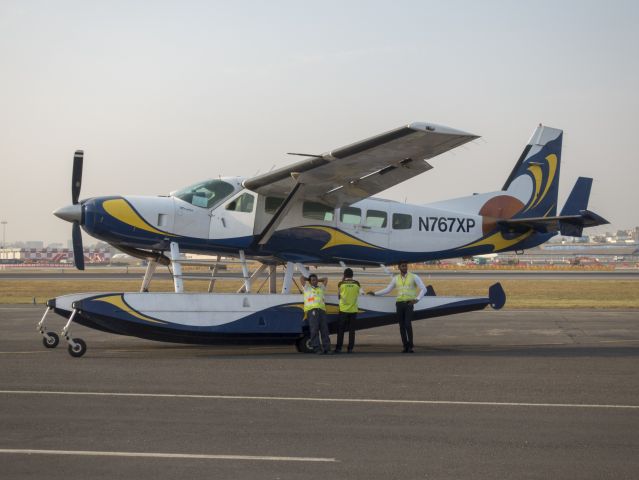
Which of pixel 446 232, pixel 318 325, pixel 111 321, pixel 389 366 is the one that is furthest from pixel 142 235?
pixel 446 232

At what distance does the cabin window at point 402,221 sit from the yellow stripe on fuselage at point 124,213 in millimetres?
5633

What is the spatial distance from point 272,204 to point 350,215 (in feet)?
6.18

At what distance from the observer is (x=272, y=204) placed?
56.4ft

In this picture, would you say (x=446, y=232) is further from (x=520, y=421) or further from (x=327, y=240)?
(x=520, y=421)

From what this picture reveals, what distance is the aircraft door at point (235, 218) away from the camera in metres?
16.8

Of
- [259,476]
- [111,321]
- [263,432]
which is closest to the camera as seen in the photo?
[259,476]

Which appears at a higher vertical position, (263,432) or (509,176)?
(509,176)

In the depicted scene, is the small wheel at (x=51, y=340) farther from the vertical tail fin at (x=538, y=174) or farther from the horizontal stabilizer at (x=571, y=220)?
the vertical tail fin at (x=538, y=174)

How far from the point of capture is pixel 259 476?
6215 mm

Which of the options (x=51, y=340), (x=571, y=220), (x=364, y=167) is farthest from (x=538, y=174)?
(x=51, y=340)

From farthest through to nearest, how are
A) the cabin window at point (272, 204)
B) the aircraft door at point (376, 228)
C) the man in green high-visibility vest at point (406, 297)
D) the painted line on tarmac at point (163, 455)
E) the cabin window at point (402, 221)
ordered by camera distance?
the cabin window at point (402, 221), the aircraft door at point (376, 228), the cabin window at point (272, 204), the man in green high-visibility vest at point (406, 297), the painted line on tarmac at point (163, 455)

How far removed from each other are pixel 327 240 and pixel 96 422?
999 cm

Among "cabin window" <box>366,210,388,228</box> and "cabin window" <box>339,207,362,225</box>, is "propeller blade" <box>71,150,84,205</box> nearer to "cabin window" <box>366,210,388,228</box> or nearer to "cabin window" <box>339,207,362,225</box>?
"cabin window" <box>339,207,362,225</box>

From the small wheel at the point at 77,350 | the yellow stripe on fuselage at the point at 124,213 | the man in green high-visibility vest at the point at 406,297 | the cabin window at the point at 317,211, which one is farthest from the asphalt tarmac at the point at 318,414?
the cabin window at the point at 317,211
